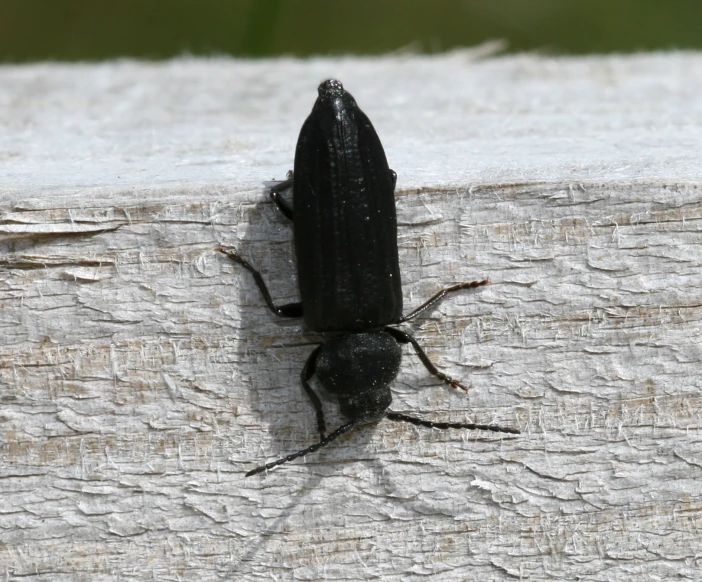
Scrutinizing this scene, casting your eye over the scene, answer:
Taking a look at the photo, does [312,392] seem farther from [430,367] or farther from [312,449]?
[430,367]

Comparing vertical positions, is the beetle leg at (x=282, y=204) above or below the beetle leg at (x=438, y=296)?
above

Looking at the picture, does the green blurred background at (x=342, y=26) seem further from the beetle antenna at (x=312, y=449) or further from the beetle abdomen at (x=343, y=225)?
the beetle antenna at (x=312, y=449)

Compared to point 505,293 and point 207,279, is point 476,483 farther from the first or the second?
point 207,279

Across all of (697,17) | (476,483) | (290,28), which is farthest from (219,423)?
(697,17)

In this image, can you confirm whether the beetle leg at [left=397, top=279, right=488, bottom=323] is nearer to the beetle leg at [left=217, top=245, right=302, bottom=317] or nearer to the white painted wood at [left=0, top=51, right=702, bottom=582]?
the white painted wood at [left=0, top=51, right=702, bottom=582]

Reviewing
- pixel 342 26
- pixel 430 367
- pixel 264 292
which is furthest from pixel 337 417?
pixel 342 26

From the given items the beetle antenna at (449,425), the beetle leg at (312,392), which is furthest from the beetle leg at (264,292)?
the beetle antenna at (449,425)

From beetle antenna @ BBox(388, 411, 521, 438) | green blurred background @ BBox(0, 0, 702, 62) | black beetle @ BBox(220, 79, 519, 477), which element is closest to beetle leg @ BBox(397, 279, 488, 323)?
black beetle @ BBox(220, 79, 519, 477)
